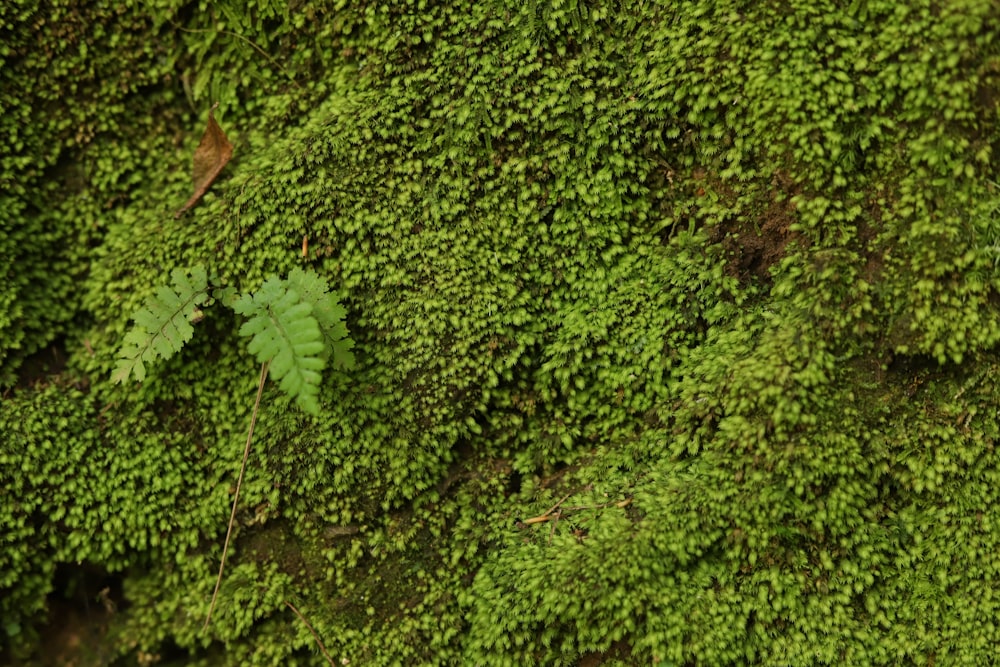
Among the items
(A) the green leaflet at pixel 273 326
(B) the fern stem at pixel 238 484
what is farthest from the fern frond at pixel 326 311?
(B) the fern stem at pixel 238 484

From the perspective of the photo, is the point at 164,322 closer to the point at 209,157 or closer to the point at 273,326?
the point at 273,326

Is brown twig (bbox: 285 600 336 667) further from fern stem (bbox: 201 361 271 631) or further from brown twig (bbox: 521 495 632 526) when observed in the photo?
brown twig (bbox: 521 495 632 526)

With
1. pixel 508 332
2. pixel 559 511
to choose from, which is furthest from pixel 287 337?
pixel 559 511

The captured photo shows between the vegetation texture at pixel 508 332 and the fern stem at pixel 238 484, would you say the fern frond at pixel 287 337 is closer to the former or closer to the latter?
the vegetation texture at pixel 508 332

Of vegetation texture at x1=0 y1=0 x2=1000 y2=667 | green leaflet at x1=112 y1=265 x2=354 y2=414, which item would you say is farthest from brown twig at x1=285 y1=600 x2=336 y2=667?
green leaflet at x1=112 y1=265 x2=354 y2=414

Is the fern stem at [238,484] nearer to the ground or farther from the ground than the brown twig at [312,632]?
farther from the ground
